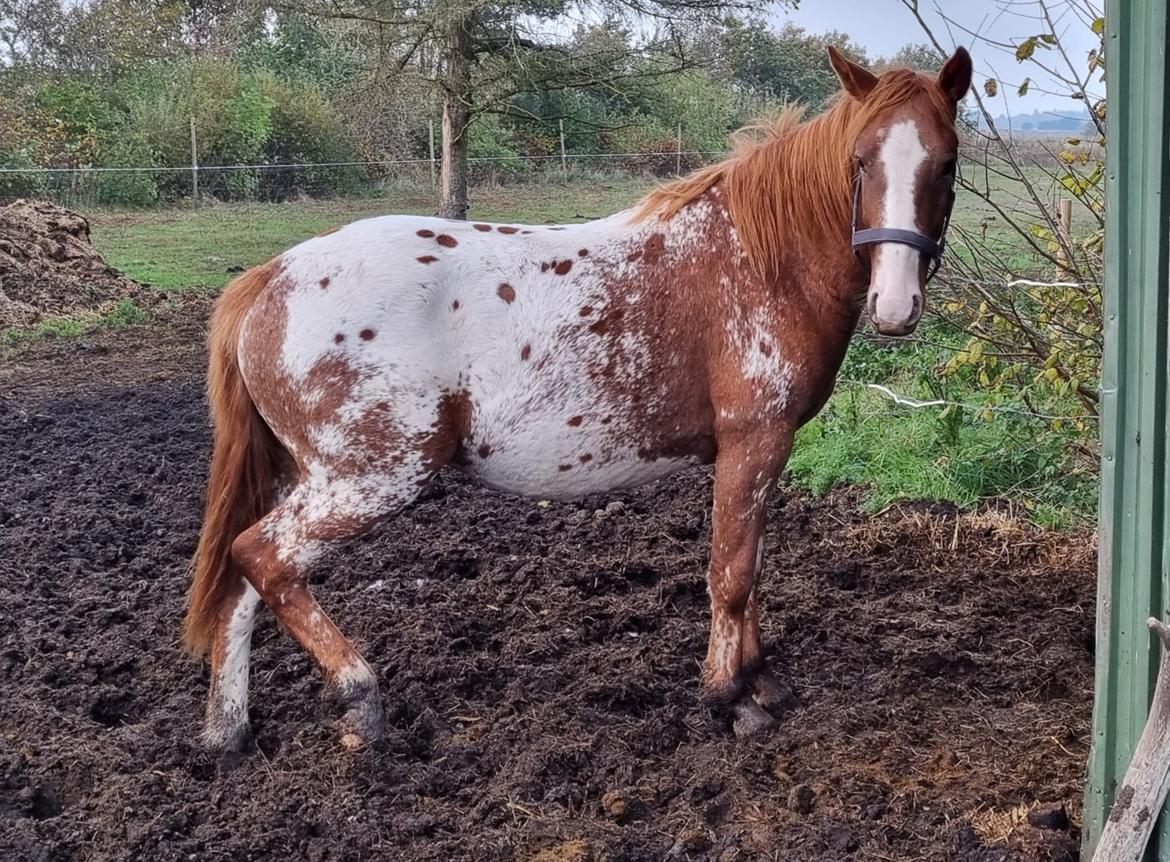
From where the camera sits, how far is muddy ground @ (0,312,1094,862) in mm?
2861

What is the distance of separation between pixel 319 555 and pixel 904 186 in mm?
2014

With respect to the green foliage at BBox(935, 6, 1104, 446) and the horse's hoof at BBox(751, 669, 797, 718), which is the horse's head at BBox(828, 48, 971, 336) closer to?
the green foliage at BBox(935, 6, 1104, 446)

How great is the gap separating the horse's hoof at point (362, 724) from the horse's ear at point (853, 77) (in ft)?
7.70

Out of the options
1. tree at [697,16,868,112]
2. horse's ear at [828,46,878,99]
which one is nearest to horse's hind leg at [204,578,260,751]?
horse's ear at [828,46,878,99]

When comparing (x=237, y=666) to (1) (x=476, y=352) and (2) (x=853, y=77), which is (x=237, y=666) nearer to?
(1) (x=476, y=352)

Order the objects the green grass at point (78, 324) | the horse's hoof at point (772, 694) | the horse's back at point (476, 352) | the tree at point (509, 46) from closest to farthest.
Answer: the horse's back at point (476, 352), the horse's hoof at point (772, 694), the green grass at point (78, 324), the tree at point (509, 46)

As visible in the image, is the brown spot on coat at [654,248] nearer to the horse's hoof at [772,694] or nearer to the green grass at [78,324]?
the horse's hoof at [772,694]

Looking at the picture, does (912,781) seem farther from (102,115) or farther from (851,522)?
(102,115)

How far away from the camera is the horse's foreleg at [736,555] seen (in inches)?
132

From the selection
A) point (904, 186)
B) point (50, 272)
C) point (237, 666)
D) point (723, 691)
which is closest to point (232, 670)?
point (237, 666)

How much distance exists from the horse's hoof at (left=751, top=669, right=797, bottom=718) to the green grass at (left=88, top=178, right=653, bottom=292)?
999 centimetres

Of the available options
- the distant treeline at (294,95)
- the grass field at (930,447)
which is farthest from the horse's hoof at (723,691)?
the distant treeline at (294,95)

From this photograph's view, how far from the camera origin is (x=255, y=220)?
16125 millimetres

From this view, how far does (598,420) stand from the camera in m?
3.34
